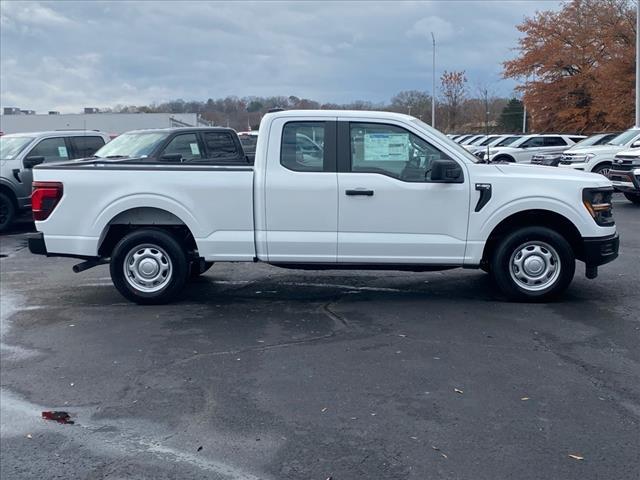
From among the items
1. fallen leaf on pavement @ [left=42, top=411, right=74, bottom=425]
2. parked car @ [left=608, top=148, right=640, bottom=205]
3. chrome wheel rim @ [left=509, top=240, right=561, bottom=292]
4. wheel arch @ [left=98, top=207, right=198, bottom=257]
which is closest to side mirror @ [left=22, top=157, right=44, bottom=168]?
wheel arch @ [left=98, top=207, right=198, bottom=257]

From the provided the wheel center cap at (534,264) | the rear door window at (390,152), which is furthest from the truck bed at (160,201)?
the wheel center cap at (534,264)

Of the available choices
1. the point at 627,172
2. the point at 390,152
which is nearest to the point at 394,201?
the point at 390,152

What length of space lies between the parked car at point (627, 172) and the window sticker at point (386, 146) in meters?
11.2

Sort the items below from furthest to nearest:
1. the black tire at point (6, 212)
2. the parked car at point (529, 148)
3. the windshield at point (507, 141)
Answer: the windshield at point (507, 141) < the parked car at point (529, 148) < the black tire at point (6, 212)

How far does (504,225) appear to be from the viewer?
8.01 meters

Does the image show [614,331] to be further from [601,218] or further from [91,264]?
[91,264]

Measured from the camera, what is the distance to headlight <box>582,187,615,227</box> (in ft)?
25.6

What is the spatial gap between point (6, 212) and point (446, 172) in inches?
411

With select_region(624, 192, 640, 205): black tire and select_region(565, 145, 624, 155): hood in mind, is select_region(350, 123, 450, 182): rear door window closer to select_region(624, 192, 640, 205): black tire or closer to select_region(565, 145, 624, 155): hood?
select_region(624, 192, 640, 205): black tire

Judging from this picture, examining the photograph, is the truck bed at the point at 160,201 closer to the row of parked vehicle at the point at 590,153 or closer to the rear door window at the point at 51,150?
the row of parked vehicle at the point at 590,153

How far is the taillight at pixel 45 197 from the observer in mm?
8039

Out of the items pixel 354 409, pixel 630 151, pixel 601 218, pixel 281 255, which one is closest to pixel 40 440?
pixel 354 409

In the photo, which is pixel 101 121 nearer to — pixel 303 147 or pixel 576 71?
pixel 576 71

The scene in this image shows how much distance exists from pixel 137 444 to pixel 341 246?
361 centimetres
